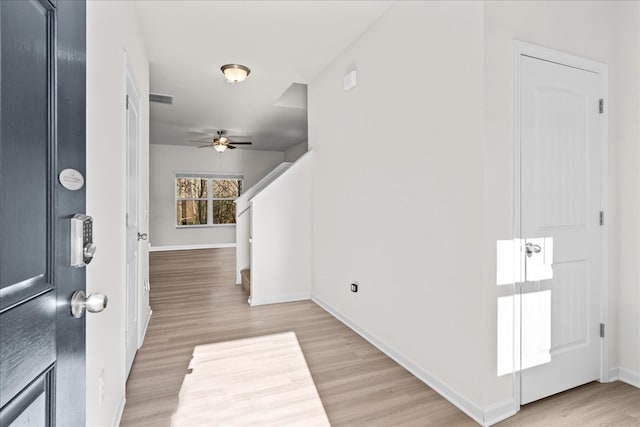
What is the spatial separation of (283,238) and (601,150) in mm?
3103

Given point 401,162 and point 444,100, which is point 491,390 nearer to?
point 401,162

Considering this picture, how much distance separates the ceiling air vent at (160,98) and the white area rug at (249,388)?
3.66m

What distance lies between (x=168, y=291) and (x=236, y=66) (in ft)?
10.1

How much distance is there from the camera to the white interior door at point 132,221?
2375 mm

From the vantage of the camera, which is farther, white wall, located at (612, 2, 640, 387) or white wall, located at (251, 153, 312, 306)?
white wall, located at (251, 153, 312, 306)

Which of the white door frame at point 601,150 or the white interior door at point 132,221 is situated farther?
the white interior door at point 132,221

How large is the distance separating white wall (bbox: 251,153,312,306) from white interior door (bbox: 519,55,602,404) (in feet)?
8.69

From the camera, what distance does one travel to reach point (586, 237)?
2195 mm

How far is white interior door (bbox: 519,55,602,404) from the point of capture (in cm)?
196

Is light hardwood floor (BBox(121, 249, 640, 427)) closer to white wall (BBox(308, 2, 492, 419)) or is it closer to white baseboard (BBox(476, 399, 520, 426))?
white baseboard (BBox(476, 399, 520, 426))

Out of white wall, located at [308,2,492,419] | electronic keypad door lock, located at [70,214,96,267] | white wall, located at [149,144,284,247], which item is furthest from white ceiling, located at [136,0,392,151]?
white wall, located at [149,144,284,247]

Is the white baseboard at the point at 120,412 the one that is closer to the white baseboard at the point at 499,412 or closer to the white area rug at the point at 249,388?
the white area rug at the point at 249,388

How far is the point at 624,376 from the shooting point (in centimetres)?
227

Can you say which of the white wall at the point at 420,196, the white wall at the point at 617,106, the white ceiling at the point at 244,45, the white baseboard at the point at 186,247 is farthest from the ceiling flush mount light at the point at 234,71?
the white baseboard at the point at 186,247
